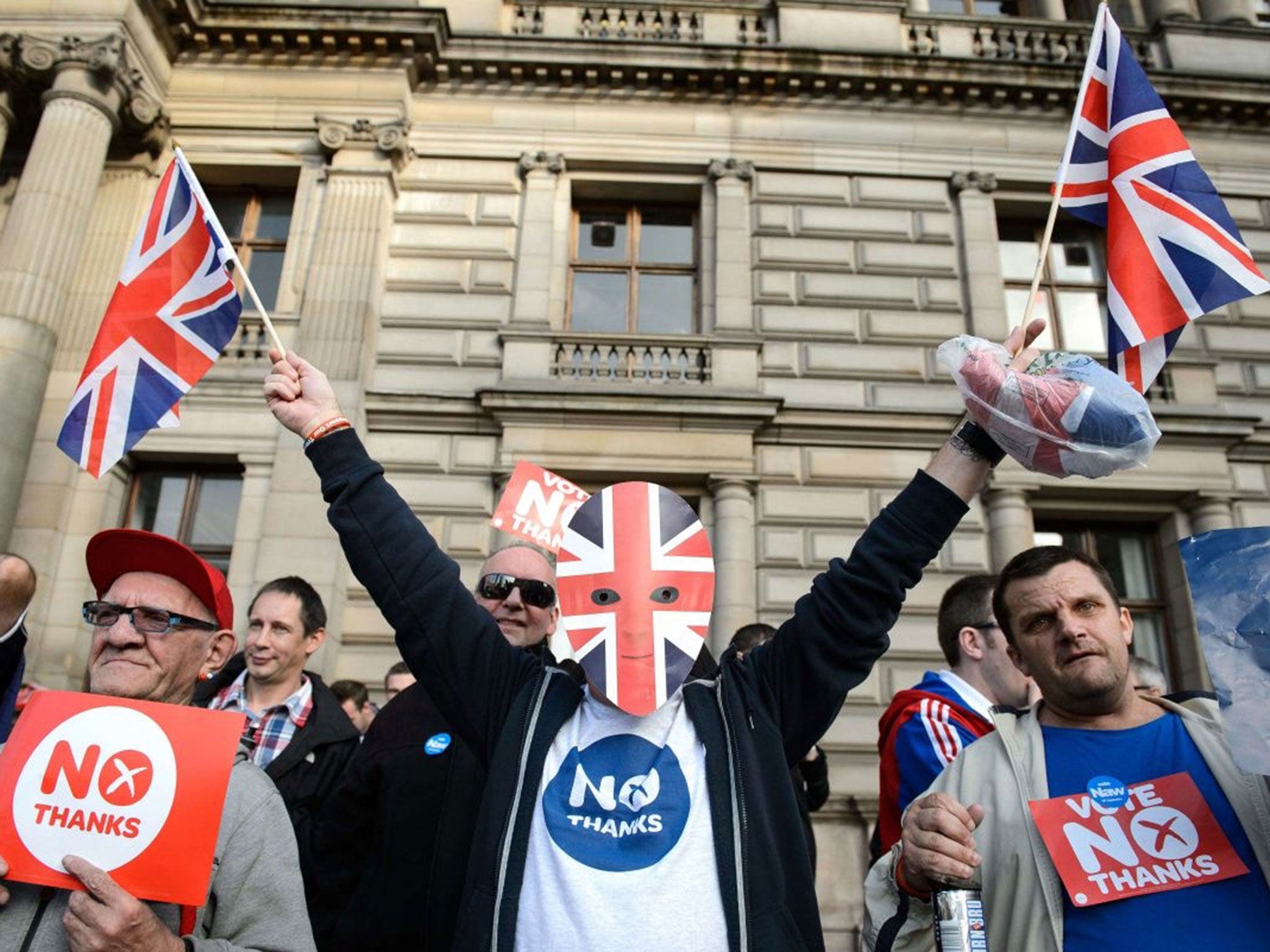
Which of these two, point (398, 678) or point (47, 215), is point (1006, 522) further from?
point (47, 215)

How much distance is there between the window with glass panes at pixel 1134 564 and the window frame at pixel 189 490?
30.6ft

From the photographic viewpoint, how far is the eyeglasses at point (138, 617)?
7.42 feet

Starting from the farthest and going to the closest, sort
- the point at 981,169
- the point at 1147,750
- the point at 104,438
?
1. the point at 981,169
2. the point at 104,438
3. the point at 1147,750

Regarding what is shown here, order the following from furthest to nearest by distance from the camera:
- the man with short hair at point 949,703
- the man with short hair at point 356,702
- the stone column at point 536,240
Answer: the stone column at point 536,240 → the man with short hair at point 356,702 → the man with short hair at point 949,703

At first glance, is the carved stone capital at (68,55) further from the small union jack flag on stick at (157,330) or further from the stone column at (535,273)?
the small union jack flag on stick at (157,330)

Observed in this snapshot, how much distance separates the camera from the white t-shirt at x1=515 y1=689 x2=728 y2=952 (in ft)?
6.09

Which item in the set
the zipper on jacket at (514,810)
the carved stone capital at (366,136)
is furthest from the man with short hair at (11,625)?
the carved stone capital at (366,136)

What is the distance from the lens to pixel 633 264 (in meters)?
11.6

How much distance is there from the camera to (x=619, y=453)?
10.1 m

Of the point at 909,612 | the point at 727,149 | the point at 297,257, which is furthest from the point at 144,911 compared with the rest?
the point at 727,149

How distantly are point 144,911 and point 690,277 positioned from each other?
34.5ft

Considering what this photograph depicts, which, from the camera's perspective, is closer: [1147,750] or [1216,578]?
[1216,578]

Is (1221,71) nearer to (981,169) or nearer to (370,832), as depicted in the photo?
(981,169)

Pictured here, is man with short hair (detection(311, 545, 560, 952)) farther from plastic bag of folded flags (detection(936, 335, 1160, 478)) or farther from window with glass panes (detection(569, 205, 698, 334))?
window with glass panes (detection(569, 205, 698, 334))
